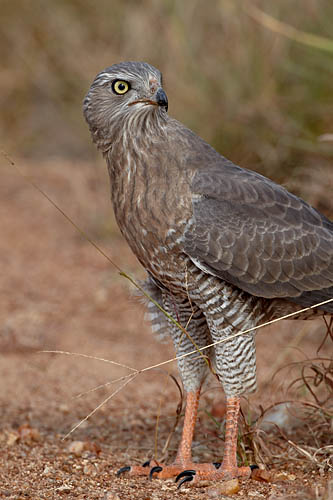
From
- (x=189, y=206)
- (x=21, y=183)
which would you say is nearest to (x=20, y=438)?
(x=189, y=206)

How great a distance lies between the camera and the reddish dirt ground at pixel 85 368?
142 inches

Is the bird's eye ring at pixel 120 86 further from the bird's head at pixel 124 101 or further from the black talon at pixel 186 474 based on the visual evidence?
the black talon at pixel 186 474

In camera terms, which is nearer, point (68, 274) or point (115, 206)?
point (115, 206)

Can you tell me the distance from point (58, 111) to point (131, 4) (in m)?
2.48

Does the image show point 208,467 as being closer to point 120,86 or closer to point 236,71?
point 120,86

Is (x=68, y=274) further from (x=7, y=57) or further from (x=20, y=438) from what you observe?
(x=7, y=57)

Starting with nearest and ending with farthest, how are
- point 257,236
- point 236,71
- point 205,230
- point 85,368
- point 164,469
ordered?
point 205,230 < point 257,236 < point 164,469 < point 85,368 < point 236,71

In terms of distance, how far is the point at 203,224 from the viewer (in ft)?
11.2

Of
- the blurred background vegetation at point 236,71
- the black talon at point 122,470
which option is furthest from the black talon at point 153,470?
the blurred background vegetation at point 236,71

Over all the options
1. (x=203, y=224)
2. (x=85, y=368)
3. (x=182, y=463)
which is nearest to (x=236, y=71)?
(x=85, y=368)

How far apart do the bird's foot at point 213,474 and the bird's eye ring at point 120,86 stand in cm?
195

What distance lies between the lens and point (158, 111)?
3512mm

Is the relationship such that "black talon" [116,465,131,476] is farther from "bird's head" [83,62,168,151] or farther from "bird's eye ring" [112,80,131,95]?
"bird's eye ring" [112,80,131,95]

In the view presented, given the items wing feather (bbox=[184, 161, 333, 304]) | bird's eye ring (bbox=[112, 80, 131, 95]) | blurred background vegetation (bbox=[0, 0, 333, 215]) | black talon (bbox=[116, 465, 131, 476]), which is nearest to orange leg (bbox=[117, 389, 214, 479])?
black talon (bbox=[116, 465, 131, 476])
